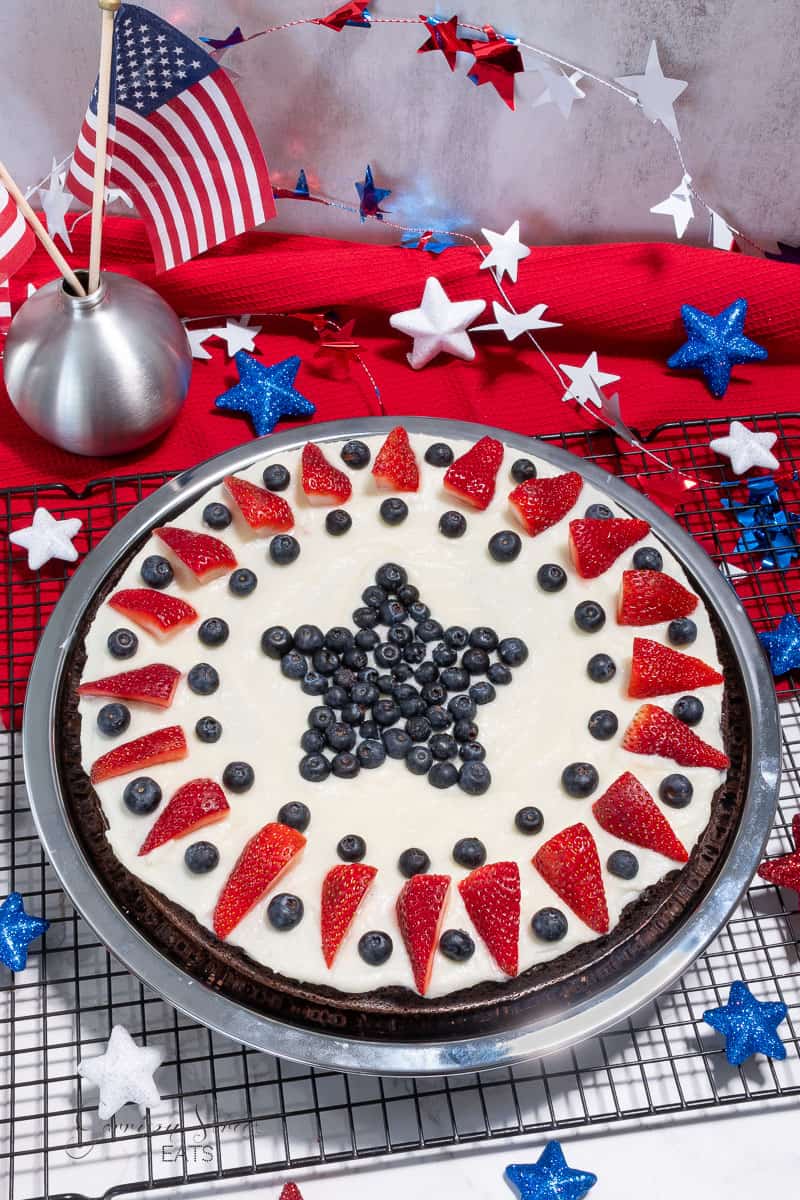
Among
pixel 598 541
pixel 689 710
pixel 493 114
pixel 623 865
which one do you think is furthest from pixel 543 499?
pixel 493 114

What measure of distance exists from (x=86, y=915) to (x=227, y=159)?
1.75 m

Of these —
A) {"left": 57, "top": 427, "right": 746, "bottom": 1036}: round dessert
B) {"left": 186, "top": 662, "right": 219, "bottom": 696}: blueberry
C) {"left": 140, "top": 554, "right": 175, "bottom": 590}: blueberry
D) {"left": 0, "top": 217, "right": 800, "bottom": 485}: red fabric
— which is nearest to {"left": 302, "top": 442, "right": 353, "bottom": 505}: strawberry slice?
{"left": 57, "top": 427, "right": 746, "bottom": 1036}: round dessert

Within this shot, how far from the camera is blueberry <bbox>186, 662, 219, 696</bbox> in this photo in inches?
95.7

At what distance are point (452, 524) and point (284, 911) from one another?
0.90 m

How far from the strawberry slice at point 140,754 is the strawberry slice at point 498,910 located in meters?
0.61

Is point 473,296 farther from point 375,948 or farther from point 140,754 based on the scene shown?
point 375,948

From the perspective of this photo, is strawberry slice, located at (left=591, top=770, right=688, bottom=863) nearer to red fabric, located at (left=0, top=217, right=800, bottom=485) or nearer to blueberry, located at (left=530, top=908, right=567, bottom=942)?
blueberry, located at (left=530, top=908, right=567, bottom=942)

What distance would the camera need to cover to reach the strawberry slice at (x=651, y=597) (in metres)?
2.54

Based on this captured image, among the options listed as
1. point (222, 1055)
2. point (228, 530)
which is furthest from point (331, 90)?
point (222, 1055)

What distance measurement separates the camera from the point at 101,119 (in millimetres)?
2596

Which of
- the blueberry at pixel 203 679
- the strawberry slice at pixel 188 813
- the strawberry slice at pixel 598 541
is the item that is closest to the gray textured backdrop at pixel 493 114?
the strawberry slice at pixel 598 541

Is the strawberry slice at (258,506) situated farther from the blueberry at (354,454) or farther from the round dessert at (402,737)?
the blueberry at (354,454)

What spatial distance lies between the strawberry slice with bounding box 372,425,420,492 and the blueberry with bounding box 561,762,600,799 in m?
0.73

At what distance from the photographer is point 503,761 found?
7.94ft
